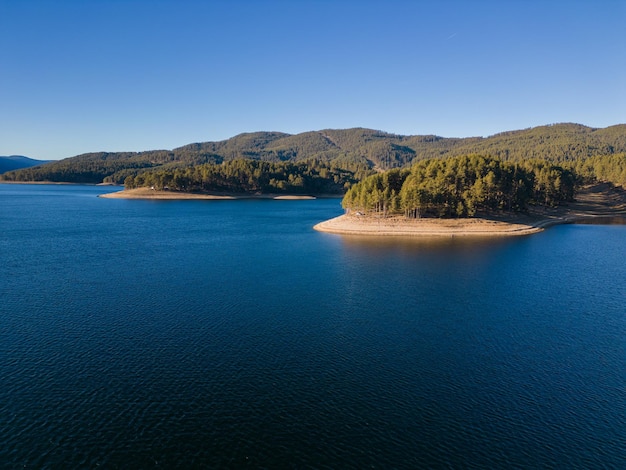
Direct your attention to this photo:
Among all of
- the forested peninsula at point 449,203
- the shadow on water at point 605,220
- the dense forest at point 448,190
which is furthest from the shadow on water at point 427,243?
the shadow on water at point 605,220

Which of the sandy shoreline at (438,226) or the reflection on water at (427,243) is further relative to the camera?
the sandy shoreline at (438,226)

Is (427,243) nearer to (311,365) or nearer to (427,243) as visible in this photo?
(427,243)

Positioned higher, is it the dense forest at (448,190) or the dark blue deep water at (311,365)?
the dense forest at (448,190)

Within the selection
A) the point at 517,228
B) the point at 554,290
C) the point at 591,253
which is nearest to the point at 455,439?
the point at 554,290

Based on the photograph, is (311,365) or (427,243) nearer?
(311,365)

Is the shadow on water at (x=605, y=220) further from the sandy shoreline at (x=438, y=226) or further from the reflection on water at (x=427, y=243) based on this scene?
the reflection on water at (x=427, y=243)

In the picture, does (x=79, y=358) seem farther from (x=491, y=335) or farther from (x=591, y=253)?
(x=591, y=253)

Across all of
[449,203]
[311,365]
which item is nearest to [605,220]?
[449,203]

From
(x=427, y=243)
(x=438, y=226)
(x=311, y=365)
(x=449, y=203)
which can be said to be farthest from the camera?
(x=449, y=203)
